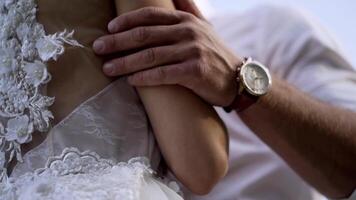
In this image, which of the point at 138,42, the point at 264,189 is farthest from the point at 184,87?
the point at 264,189

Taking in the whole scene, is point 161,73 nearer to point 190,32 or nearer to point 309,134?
point 190,32

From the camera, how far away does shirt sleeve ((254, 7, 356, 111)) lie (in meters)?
1.03

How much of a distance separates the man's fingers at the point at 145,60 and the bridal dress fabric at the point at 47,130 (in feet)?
0.12

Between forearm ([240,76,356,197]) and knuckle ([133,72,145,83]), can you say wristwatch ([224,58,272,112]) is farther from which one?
knuckle ([133,72,145,83])

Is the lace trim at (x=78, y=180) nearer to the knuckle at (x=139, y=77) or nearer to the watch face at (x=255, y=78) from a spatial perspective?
the knuckle at (x=139, y=77)

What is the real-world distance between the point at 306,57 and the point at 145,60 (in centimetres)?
44

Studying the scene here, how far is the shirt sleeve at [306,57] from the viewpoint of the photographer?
1026mm

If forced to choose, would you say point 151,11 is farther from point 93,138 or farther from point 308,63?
point 308,63

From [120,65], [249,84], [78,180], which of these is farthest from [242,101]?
[78,180]

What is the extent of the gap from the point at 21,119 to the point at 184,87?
213 millimetres

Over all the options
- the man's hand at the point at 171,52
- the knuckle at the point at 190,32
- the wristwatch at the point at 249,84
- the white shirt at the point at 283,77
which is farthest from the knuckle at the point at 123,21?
the white shirt at the point at 283,77

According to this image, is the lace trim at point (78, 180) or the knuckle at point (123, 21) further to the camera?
the knuckle at point (123, 21)

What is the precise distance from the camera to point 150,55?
742mm

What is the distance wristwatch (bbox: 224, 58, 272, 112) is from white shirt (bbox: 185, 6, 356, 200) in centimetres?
17
